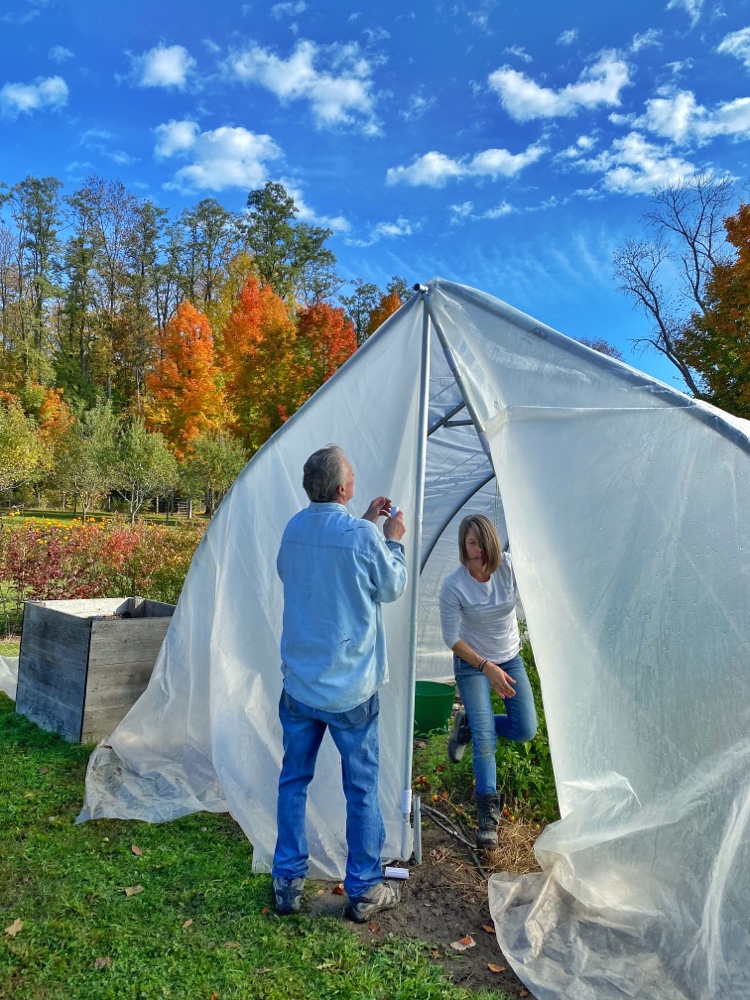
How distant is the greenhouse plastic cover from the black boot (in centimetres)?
39

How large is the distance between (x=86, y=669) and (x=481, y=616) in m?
2.54

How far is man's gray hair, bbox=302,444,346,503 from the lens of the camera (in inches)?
116

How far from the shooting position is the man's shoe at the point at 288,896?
286 centimetres

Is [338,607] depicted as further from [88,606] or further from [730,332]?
[730,332]

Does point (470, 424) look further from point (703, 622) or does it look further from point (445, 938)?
point (445, 938)

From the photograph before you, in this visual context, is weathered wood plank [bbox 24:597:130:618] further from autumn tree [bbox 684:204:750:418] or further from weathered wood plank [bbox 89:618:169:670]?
autumn tree [bbox 684:204:750:418]

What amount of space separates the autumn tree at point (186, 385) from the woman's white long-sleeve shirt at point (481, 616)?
24.6 meters

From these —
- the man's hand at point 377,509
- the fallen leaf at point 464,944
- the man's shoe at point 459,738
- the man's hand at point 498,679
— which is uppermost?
the man's hand at point 377,509

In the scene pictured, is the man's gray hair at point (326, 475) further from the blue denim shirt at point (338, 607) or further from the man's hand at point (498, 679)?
the man's hand at point (498, 679)

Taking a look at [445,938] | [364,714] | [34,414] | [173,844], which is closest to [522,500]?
[364,714]

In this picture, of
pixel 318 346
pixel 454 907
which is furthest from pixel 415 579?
pixel 318 346

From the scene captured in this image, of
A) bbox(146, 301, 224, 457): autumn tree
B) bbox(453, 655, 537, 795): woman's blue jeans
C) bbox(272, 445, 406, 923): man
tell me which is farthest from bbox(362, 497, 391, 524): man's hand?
bbox(146, 301, 224, 457): autumn tree

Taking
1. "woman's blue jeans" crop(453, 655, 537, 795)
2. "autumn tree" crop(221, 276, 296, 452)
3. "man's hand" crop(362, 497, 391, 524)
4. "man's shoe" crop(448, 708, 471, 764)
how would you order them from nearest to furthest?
"man's hand" crop(362, 497, 391, 524)
"woman's blue jeans" crop(453, 655, 537, 795)
"man's shoe" crop(448, 708, 471, 764)
"autumn tree" crop(221, 276, 296, 452)

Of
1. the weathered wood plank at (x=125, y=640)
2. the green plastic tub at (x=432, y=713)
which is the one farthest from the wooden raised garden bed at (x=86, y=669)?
the green plastic tub at (x=432, y=713)
